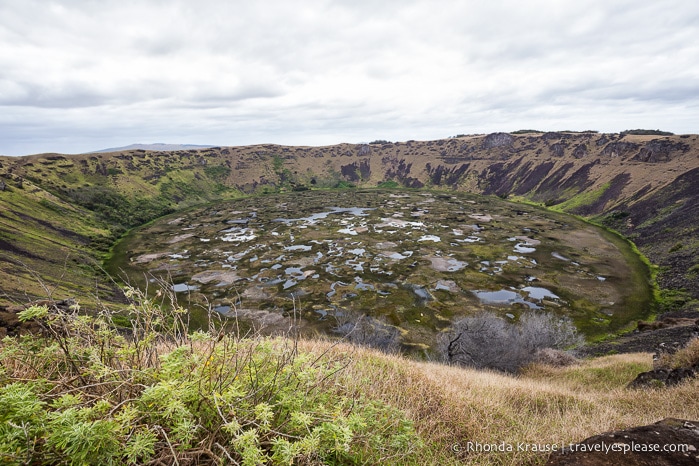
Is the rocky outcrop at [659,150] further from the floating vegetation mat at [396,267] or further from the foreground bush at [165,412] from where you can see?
the foreground bush at [165,412]

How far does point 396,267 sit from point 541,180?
4676 inches

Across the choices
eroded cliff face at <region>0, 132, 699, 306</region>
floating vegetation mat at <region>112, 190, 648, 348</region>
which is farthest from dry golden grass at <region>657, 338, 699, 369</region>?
eroded cliff face at <region>0, 132, 699, 306</region>

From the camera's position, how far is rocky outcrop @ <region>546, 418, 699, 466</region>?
4.94 m

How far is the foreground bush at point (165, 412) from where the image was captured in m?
3.20

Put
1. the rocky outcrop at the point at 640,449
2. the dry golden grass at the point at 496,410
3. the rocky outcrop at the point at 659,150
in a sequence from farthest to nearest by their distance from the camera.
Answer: the rocky outcrop at the point at 659,150 → the dry golden grass at the point at 496,410 → the rocky outcrop at the point at 640,449

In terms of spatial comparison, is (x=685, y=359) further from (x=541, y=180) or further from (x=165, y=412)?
(x=541, y=180)

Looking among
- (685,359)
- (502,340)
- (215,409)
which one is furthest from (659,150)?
(215,409)

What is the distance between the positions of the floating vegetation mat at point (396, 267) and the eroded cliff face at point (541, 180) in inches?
470

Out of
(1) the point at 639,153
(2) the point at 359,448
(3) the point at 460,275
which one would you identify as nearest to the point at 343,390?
(2) the point at 359,448

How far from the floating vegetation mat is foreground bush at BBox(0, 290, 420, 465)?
18490 millimetres

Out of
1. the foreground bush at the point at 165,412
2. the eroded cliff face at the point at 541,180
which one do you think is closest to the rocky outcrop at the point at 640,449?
the foreground bush at the point at 165,412

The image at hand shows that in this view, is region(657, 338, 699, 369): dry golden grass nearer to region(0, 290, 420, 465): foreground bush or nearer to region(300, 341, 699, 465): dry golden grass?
region(300, 341, 699, 465): dry golden grass

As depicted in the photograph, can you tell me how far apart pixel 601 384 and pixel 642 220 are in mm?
92080

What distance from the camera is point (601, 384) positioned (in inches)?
667
